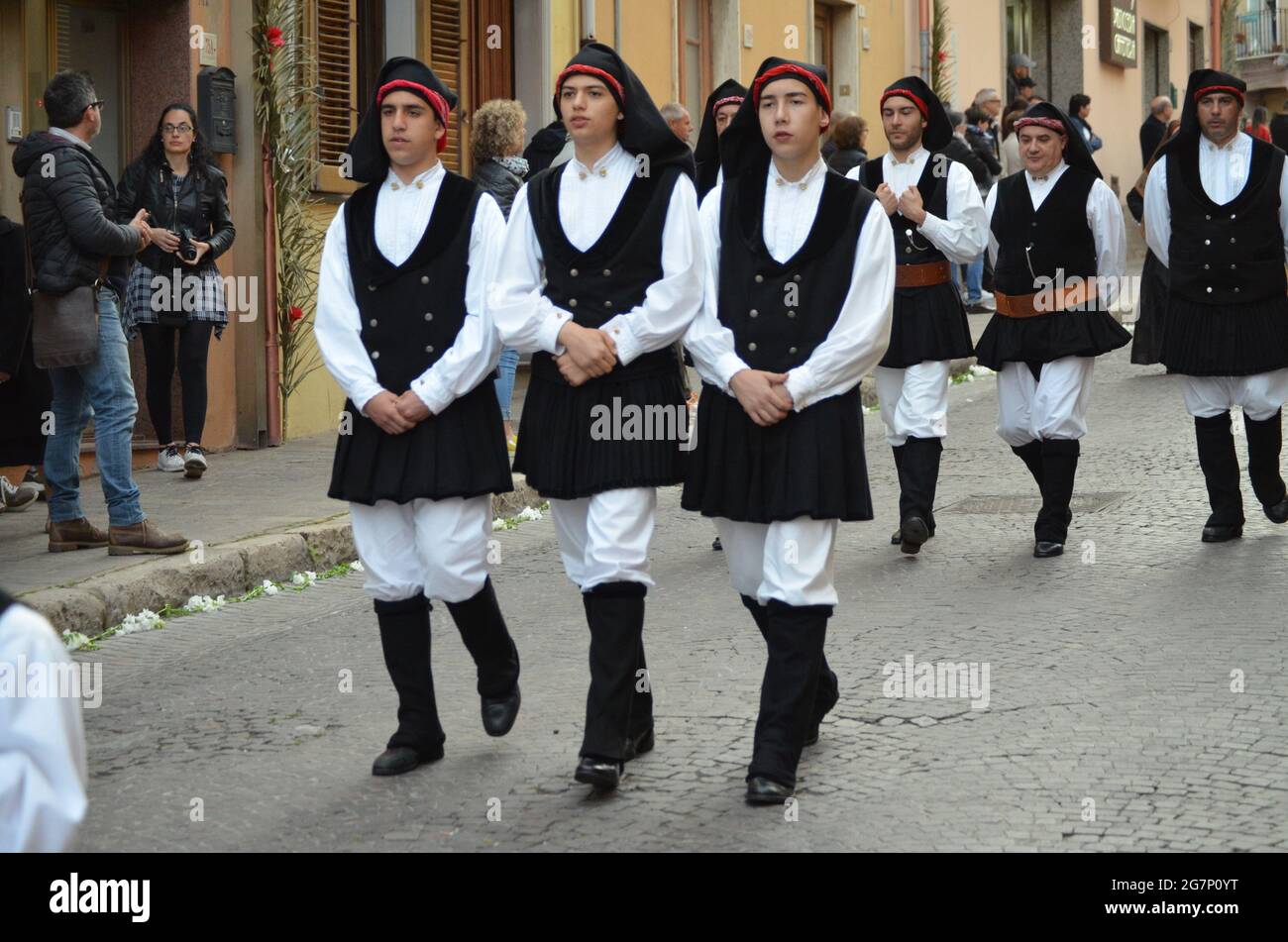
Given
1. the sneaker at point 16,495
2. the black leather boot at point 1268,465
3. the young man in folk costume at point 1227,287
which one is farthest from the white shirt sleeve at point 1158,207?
the sneaker at point 16,495

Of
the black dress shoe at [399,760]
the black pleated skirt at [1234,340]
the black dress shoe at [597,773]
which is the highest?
the black pleated skirt at [1234,340]

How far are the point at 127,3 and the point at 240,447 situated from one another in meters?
2.87

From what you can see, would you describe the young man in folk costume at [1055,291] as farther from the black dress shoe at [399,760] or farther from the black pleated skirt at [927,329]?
the black dress shoe at [399,760]

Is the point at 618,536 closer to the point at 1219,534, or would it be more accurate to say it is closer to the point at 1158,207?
the point at 1219,534

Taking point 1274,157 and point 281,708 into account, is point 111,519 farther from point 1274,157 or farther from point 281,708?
point 1274,157

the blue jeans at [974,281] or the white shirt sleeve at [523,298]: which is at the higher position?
the blue jeans at [974,281]

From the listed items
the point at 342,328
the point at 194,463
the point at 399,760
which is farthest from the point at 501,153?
the point at 399,760

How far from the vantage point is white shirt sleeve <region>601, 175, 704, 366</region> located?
5348 mm

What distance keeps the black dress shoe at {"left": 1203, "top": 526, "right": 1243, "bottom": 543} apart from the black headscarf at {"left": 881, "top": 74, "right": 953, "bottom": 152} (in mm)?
2192

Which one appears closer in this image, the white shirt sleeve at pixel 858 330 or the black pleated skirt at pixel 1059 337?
the white shirt sleeve at pixel 858 330

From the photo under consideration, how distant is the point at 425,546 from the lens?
556 cm

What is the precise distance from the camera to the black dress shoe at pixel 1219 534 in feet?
29.3

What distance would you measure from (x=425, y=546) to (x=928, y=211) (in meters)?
4.33
